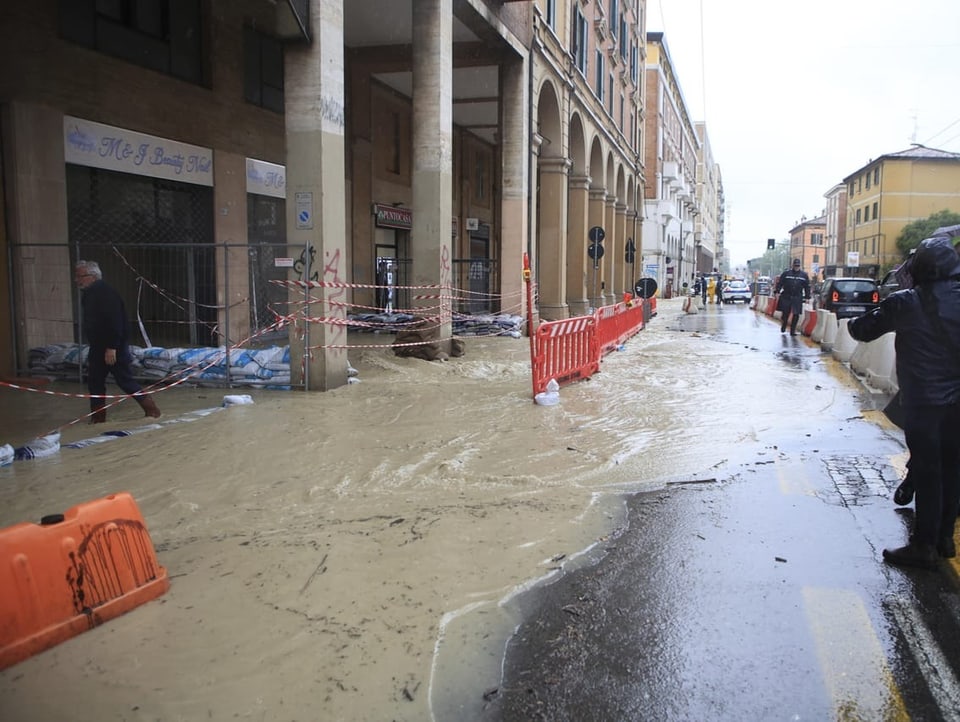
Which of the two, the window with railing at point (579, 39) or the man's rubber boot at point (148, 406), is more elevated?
the window with railing at point (579, 39)

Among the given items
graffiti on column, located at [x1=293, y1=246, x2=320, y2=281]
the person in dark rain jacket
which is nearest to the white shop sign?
graffiti on column, located at [x1=293, y1=246, x2=320, y2=281]

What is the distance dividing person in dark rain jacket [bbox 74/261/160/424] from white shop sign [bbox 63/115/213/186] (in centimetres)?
462

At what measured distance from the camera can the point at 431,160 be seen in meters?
14.0

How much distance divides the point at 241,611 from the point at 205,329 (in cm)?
1058

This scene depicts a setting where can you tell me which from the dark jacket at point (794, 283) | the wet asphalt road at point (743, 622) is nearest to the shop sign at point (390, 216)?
the dark jacket at point (794, 283)

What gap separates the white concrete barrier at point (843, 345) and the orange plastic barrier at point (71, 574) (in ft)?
43.2

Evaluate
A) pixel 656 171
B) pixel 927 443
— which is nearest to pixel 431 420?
pixel 927 443

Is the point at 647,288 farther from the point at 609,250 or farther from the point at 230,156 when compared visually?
the point at 230,156

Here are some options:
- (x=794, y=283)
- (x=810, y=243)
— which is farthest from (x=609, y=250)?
(x=810, y=243)

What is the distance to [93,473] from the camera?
6043 millimetres

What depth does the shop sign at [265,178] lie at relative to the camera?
15.1m

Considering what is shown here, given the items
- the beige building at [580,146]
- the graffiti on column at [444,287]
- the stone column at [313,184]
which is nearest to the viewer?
the stone column at [313,184]

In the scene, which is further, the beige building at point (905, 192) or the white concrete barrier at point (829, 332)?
the beige building at point (905, 192)

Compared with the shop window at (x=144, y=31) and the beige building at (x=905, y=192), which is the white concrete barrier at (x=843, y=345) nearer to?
the shop window at (x=144, y=31)
